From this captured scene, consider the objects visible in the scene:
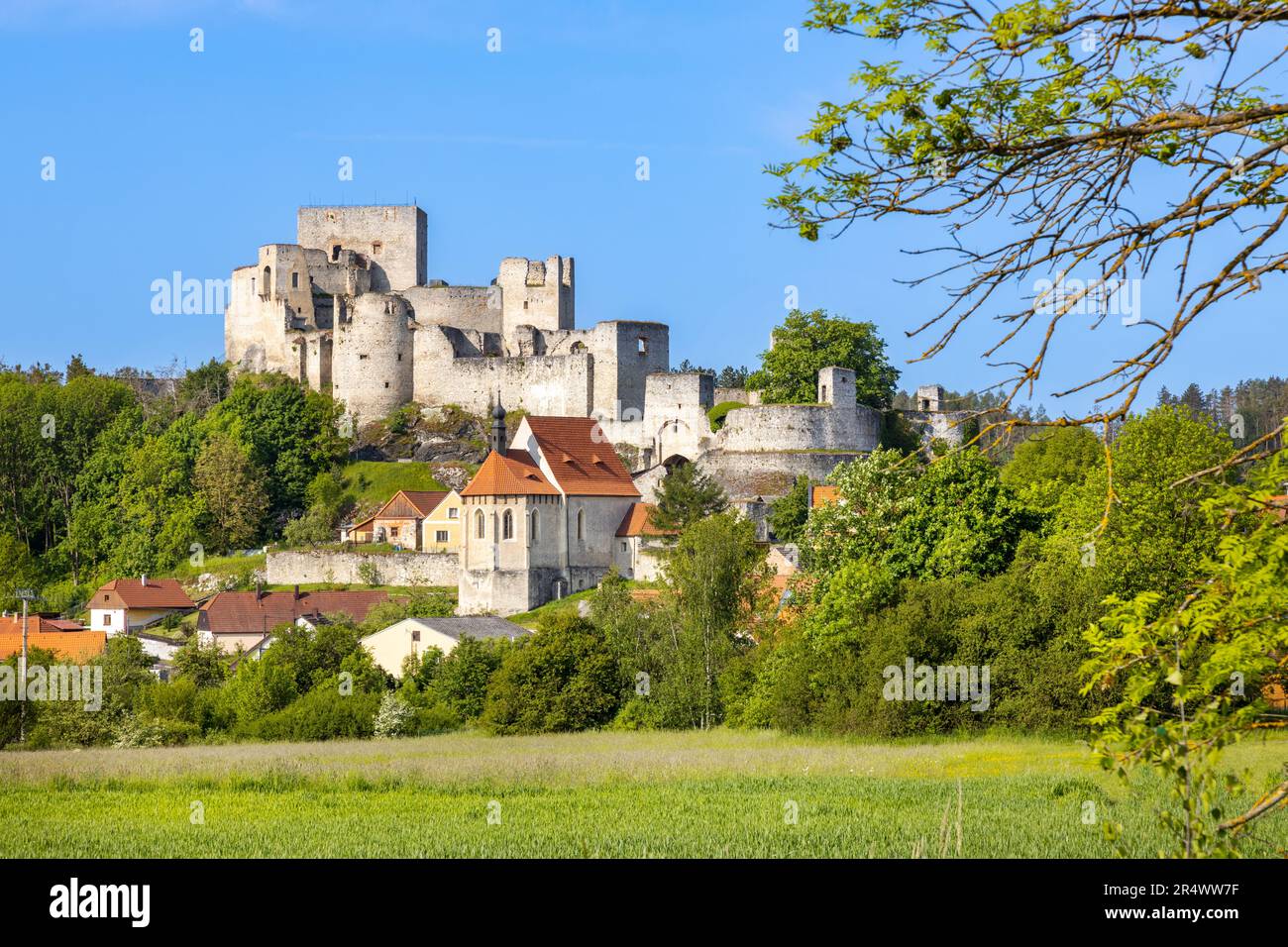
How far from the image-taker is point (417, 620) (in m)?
48.3

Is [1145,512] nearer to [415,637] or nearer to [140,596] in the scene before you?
[415,637]

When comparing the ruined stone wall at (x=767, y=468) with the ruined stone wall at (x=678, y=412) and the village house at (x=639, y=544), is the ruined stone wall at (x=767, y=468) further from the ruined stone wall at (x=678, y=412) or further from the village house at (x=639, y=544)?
the village house at (x=639, y=544)

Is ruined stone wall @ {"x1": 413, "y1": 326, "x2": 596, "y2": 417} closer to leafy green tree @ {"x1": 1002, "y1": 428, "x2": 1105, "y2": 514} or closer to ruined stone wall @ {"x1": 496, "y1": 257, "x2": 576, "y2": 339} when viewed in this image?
ruined stone wall @ {"x1": 496, "y1": 257, "x2": 576, "y2": 339}

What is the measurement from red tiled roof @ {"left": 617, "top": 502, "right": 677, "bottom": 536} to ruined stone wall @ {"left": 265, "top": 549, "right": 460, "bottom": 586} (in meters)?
6.87

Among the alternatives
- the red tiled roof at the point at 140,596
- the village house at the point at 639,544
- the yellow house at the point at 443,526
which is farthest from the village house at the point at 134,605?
the village house at the point at 639,544

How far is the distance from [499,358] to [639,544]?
67.1 feet

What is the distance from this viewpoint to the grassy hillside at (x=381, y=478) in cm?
7225

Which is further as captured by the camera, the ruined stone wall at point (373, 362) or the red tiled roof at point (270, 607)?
the ruined stone wall at point (373, 362)

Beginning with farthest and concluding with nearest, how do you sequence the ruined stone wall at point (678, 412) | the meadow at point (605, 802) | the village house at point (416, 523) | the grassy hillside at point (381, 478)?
1. the grassy hillside at point (381, 478)
2. the ruined stone wall at point (678, 412)
3. the village house at point (416, 523)
4. the meadow at point (605, 802)

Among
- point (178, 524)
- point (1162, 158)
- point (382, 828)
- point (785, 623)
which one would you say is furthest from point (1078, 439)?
point (1162, 158)

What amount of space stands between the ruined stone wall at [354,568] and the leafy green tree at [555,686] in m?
22.3

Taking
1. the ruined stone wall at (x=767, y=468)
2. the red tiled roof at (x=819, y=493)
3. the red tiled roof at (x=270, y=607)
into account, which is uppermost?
the ruined stone wall at (x=767, y=468)

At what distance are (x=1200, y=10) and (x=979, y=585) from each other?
26.8 m
